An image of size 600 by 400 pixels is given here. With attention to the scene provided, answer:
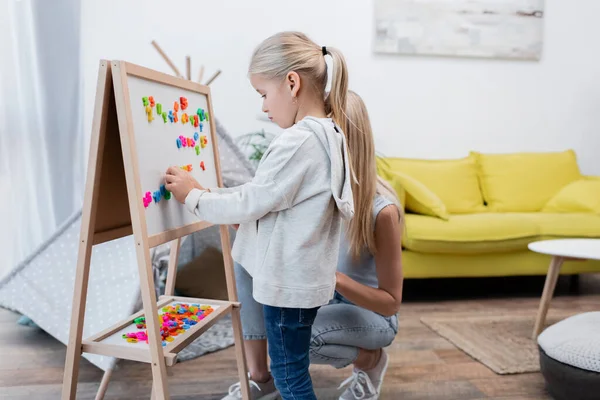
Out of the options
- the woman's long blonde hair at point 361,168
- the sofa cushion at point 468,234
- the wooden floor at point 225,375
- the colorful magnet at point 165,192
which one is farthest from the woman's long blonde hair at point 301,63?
the sofa cushion at point 468,234

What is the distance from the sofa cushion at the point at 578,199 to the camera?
10.1ft

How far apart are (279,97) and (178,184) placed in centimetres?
30

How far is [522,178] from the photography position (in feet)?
11.3

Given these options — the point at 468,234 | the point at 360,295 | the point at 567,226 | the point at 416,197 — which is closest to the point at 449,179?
the point at 416,197

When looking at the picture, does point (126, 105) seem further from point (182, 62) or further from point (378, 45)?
point (378, 45)

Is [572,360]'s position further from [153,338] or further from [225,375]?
[153,338]

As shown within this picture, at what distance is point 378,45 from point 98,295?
7.65ft

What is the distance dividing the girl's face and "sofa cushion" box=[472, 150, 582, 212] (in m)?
2.46

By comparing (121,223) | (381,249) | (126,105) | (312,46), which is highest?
(312,46)

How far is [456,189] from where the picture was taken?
131 inches

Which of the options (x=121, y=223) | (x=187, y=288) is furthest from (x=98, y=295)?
(x=121, y=223)

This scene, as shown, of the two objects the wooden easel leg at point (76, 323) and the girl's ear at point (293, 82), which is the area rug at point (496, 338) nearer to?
the girl's ear at point (293, 82)

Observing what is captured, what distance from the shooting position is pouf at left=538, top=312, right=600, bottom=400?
1589 millimetres

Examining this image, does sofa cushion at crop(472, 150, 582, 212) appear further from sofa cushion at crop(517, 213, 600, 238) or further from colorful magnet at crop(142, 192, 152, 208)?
colorful magnet at crop(142, 192, 152, 208)
